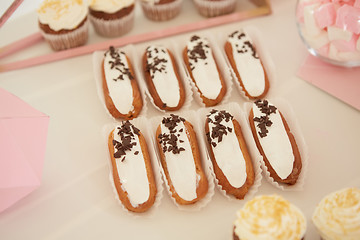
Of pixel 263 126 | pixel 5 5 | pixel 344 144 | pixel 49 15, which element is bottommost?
pixel 344 144

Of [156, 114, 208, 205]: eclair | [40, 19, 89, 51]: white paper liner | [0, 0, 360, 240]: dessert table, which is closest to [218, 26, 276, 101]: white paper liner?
[0, 0, 360, 240]: dessert table

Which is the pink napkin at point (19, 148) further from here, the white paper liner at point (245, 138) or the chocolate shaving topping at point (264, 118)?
the chocolate shaving topping at point (264, 118)

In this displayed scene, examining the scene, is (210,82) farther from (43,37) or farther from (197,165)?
(43,37)

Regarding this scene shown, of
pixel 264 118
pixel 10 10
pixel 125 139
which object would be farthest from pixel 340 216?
pixel 10 10

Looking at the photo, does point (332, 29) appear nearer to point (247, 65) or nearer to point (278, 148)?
point (247, 65)

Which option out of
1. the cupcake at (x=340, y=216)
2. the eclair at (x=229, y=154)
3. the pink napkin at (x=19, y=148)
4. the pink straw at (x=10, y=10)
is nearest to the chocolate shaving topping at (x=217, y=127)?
the eclair at (x=229, y=154)

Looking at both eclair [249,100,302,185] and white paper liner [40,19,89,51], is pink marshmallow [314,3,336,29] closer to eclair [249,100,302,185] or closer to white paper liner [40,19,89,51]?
eclair [249,100,302,185]

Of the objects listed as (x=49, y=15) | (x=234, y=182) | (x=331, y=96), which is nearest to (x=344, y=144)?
(x=331, y=96)
